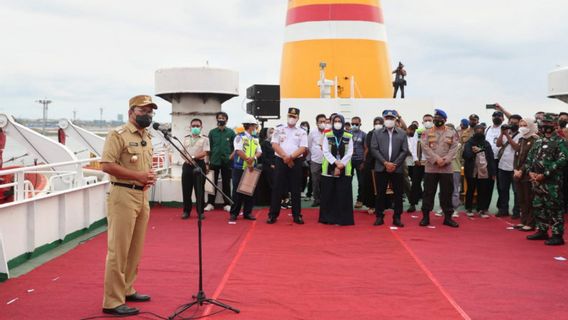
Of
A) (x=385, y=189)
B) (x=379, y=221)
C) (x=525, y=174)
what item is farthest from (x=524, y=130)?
(x=379, y=221)

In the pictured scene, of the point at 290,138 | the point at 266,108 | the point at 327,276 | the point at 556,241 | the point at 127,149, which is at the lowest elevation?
the point at 327,276

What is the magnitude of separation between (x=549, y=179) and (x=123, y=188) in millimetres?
5452

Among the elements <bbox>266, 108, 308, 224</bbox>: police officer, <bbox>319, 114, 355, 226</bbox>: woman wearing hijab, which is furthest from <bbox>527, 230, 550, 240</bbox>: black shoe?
<bbox>266, 108, 308, 224</bbox>: police officer

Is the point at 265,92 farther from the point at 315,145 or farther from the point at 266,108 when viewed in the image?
the point at 315,145

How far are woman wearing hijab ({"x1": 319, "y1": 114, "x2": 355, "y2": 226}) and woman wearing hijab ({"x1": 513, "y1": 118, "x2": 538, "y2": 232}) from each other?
2416 mm

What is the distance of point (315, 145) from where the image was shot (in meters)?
9.91

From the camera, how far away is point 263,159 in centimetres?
1038

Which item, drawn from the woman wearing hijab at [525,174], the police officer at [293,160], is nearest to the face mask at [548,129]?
the woman wearing hijab at [525,174]

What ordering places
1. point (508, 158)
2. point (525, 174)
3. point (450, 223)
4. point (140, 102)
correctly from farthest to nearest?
point (508, 158), point (450, 223), point (525, 174), point (140, 102)

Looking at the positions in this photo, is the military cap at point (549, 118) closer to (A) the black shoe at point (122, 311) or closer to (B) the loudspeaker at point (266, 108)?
(B) the loudspeaker at point (266, 108)

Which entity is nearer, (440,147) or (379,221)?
(440,147)

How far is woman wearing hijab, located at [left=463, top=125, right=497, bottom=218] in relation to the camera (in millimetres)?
9445

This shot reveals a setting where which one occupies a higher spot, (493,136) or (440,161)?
(493,136)

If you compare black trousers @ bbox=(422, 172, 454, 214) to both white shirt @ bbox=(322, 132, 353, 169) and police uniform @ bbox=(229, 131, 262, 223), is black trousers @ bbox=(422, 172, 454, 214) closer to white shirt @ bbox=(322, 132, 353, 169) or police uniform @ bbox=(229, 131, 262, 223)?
white shirt @ bbox=(322, 132, 353, 169)
